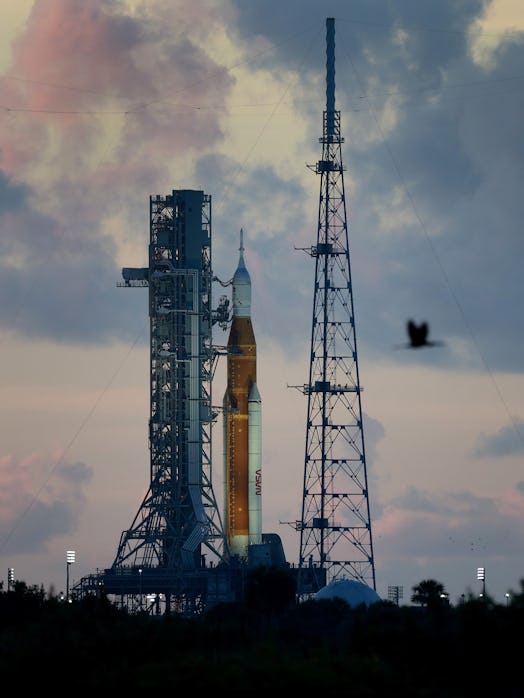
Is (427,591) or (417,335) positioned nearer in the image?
(417,335)

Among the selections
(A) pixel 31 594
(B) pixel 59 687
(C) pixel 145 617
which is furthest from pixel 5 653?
(A) pixel 31 594

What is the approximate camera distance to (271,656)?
128m

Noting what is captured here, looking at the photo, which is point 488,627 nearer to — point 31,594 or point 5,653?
point 5,653

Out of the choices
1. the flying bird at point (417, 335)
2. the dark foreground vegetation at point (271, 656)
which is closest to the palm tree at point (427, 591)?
the dark foreground vegetation at point (271, 656)

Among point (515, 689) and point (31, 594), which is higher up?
point (31, 594)

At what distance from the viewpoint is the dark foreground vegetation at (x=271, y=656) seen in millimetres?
121125

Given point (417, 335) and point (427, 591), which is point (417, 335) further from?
point (427, 591)

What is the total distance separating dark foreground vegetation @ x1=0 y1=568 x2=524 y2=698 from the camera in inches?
4769

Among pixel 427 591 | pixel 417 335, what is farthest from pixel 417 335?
pixel 427 591

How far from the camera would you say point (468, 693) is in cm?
13125

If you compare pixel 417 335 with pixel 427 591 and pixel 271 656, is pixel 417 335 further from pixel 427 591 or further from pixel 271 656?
pixel 427 591

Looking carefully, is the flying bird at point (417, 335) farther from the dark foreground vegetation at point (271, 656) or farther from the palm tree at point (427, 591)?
the palm tree at point (427, 591)

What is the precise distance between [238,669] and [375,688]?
6985 millimetres

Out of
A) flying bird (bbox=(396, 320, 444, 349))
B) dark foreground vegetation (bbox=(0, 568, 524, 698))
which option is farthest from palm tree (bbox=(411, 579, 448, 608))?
flying bird (bbox=(396, 320, 444, 349))
